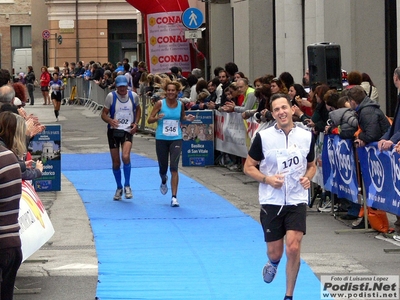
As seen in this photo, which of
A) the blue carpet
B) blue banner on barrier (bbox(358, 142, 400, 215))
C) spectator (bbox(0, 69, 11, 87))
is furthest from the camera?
spectator (bbox(0, 69, 11, 87))

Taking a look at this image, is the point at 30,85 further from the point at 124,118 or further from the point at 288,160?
the point at 288,160

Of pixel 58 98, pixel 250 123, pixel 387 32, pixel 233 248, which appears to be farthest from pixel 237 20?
pixel 233 248

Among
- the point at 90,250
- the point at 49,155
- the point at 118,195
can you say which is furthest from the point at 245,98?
the point at 90,250

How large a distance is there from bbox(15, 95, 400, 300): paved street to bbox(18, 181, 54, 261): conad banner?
0.47 meters

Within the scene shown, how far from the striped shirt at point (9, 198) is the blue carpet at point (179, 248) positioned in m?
2.01

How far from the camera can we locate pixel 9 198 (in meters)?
7.04

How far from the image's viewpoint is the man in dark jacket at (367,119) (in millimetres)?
11969

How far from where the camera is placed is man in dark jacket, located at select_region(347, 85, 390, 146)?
11969 millimetres

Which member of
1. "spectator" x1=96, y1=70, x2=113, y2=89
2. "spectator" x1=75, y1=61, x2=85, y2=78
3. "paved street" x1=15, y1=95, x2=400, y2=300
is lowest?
"paved street" x1=15, y1=95, x2=400, y2=300

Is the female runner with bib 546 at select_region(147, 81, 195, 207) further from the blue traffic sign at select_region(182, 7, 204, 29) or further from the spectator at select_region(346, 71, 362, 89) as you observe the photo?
the blue traffic sign at select_region(182, 7, 204, 29)

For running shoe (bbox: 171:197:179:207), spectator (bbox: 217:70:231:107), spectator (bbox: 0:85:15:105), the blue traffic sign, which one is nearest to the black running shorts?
spectator (bbox: 0:85:15:105)

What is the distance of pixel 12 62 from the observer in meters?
68.8

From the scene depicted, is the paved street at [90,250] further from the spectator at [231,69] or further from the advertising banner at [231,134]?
the spectator at [231,69]

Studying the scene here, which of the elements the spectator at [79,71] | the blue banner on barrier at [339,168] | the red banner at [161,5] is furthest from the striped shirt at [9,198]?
the spectator at [79,71]
